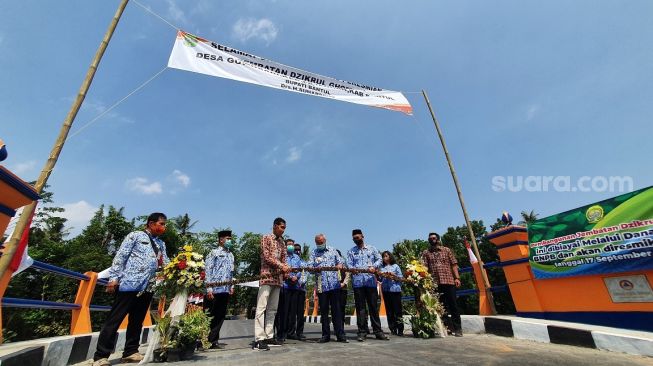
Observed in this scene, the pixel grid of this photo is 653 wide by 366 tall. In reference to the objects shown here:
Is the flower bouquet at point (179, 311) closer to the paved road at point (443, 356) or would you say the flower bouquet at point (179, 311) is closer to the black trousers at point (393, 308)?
the paved road at point (443, 356)

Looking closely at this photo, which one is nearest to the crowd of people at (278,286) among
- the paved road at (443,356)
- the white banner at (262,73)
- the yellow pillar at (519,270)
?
the paved road at (443,356)

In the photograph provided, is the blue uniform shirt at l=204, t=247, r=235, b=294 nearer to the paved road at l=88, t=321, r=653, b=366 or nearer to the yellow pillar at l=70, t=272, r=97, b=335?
the paved road at l=88, t=321, r=653, b=366

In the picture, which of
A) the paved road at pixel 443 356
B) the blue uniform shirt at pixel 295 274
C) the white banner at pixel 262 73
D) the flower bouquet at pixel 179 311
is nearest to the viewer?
the paved road at pixel 443 356

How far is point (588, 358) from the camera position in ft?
10.9

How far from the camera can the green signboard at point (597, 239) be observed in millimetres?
4027

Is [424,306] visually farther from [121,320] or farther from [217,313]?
[121,320]

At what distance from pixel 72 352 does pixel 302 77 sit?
21.2 ft

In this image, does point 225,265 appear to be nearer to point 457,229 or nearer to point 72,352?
point 72,352

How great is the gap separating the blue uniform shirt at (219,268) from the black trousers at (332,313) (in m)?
1.59

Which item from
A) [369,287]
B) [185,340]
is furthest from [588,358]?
[185,340]

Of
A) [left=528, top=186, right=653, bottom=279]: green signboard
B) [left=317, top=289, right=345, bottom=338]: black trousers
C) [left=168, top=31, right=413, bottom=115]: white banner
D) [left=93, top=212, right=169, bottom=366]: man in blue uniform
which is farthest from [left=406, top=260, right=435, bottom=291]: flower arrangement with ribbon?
[left=168, top=31, right=413, bottom=115]: white banner

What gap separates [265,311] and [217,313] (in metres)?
0.92

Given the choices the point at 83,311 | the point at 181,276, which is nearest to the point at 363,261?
the point at 181,276

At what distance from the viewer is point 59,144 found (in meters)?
3.79
